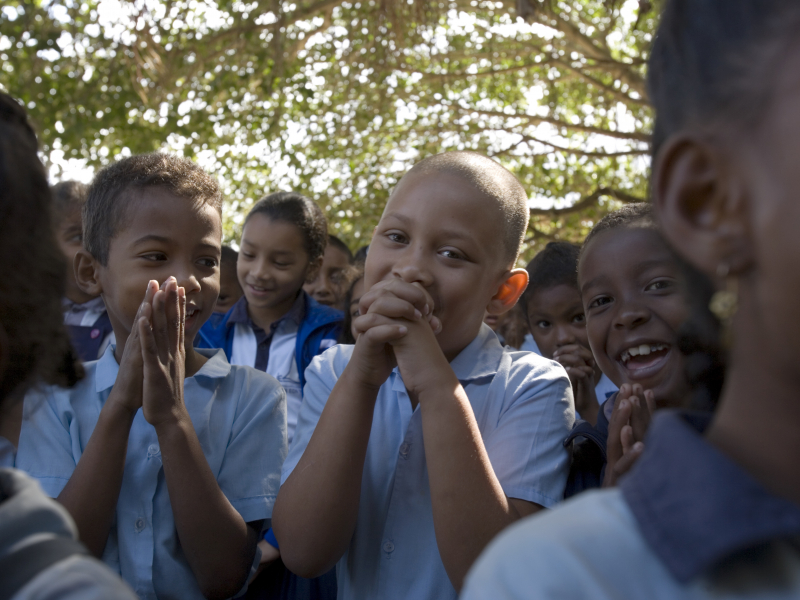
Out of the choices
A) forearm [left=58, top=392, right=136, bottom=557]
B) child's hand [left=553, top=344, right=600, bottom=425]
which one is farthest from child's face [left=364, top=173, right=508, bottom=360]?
child's hand [left=553, top=344, right=600, bottom=425]

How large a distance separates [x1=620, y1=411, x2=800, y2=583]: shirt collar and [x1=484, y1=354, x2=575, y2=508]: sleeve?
94 centimetres

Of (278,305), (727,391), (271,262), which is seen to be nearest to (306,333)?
(278,305)

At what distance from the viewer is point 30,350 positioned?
1.14m

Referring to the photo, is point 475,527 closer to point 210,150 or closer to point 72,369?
point 72,369

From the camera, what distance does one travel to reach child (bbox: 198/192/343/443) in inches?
153

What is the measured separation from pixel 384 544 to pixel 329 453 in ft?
0.97

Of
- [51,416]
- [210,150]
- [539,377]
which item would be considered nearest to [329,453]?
[539,377]

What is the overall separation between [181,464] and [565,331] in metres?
2.23

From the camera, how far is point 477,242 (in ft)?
6.57

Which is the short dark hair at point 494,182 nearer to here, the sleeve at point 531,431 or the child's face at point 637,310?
the child's face at point 637,310

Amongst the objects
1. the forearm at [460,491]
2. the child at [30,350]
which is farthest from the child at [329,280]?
the child at [30,350]

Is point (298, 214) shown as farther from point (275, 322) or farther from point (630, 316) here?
point (630, 316)

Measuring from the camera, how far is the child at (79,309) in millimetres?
3436

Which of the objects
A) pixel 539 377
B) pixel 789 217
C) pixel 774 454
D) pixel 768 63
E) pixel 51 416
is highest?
pixel 768 63
